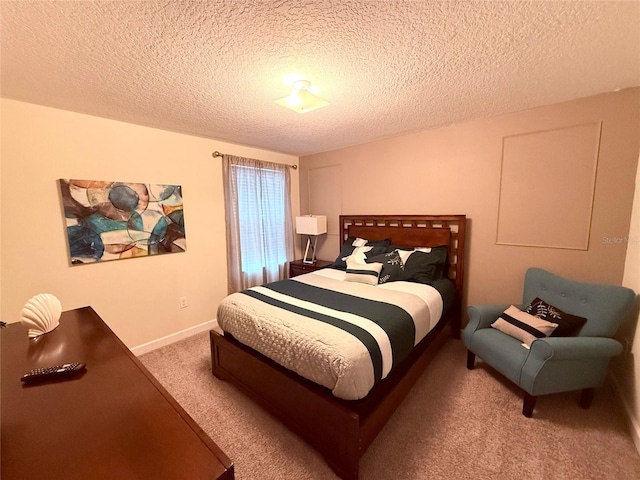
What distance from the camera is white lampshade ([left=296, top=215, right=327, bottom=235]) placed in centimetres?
366

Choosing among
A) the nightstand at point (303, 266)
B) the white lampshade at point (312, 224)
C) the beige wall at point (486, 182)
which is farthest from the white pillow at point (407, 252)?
the white lampshade at point (312, 224)

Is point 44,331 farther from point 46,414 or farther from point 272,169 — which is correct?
point 272,169

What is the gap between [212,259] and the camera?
10.4ft

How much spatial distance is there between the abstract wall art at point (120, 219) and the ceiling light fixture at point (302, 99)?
1.68 meters

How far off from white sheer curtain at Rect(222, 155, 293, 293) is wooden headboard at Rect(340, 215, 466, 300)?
1.09 metres

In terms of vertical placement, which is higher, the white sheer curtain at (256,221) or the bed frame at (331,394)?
the white sheer curtain at (256,221)

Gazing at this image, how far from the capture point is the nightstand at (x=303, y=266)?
3.54 meters

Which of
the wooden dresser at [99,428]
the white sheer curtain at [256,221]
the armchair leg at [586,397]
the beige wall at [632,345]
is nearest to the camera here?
the wooden dresser at [99,428]

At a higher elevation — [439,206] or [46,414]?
[439,206]

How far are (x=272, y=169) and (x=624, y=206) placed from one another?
3.63 metres

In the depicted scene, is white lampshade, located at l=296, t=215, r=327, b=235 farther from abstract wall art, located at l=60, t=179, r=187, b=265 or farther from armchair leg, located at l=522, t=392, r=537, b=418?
armchair leg, located at l=522, t=392, r=537, b=418

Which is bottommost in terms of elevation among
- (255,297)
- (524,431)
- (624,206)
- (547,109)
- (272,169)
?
(524,431)

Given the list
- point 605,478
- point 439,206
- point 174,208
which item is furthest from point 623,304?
point 174,208

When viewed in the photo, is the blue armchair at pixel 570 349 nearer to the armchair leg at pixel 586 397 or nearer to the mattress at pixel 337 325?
the armchair leg at pixel 586 397
